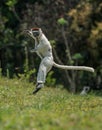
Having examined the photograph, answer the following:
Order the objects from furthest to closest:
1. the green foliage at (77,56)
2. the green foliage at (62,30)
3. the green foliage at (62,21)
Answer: the green foliage at (62,30)
the green foliage at (77,56)
the green foliage at (62,21)

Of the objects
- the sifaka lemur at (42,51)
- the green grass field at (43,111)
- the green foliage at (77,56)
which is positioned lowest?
the green foliage at (77,56)

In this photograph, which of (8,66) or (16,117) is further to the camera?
(8,66)

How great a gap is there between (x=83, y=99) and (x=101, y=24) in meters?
12.2

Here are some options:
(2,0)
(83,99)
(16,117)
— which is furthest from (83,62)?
(16,117)

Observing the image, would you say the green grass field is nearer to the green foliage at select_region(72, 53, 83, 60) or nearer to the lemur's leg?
the lemur's leg

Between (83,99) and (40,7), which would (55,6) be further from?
(83,99)

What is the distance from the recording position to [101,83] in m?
27.7

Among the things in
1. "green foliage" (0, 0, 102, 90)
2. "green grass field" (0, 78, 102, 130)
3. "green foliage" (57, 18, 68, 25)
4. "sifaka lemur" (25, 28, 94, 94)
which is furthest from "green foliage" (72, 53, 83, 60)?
"sifaka lemur" (25, 28, 94, 94)

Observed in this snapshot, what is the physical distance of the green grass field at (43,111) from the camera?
7715mm

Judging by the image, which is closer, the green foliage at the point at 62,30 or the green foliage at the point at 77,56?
the green foliage at the point at 77,56

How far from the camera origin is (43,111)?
973 cm

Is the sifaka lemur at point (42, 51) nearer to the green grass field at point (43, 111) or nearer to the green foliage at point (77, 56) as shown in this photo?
the green grass field at point (43, 111)

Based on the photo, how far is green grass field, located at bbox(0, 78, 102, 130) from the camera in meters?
7.71

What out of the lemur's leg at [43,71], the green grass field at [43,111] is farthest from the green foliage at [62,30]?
the lemur's leg at [43,71]
